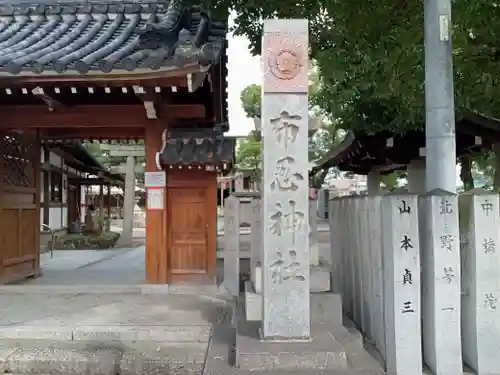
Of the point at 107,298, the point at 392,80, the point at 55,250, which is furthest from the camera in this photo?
the point at 55,250

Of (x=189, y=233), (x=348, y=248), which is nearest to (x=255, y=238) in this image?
(x=348, y=248)

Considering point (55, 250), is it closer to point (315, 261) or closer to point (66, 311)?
point (66, 311)

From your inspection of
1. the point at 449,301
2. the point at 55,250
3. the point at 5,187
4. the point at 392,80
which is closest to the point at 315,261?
the point at 449,301

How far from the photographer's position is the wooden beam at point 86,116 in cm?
847

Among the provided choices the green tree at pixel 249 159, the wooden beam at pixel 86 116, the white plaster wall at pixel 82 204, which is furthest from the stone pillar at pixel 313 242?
the green tree at pixel 249 159

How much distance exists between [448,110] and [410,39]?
198cm

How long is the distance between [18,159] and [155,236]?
3.13m

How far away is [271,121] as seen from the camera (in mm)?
4676

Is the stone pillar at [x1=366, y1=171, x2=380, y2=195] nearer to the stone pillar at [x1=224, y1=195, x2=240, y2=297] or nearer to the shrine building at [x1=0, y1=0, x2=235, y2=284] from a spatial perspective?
the shrine building at [x1=0, y1=0, x2=235, y2=284]

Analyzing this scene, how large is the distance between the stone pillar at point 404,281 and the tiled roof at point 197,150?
4.15 m

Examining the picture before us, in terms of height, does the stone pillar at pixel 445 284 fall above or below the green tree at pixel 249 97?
below

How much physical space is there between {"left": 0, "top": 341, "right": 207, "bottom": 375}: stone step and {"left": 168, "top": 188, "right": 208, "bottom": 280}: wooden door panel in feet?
10.6

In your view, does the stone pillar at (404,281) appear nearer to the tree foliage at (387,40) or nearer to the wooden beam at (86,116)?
the tree foliage at (387,40)

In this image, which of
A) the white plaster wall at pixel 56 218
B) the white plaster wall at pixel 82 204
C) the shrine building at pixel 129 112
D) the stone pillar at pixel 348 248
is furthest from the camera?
the white plaster wall at pixel 82 204
